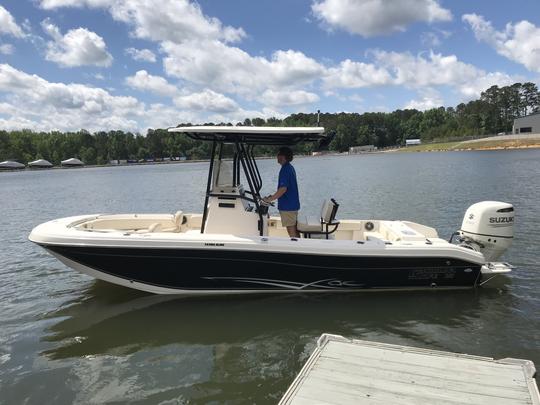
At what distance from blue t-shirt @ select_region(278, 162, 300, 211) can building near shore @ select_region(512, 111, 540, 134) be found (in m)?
103

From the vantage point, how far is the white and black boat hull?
253 inches

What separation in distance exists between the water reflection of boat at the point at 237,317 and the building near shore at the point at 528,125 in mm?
103219

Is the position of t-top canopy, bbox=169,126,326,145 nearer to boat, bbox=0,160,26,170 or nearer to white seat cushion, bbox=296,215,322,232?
white seat cushion, bbox=296,215,322,232

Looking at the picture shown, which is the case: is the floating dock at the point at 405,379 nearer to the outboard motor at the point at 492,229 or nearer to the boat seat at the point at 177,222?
the outboard motor at the point at 492,229

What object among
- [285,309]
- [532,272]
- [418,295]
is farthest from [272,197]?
[532,272]

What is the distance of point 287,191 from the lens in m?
7.09

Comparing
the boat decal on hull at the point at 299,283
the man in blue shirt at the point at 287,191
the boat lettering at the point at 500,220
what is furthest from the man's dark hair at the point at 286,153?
the boat lettering at the point at 500,220

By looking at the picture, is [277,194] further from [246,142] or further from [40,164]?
[40,164]

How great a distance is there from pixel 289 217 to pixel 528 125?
4189 inches

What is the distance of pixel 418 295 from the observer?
6879mm

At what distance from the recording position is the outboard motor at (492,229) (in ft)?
23.1

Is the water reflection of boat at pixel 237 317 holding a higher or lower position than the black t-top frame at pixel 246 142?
lower

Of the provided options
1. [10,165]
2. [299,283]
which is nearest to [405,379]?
[299,283]

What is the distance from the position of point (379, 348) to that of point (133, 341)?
11.0 ft
